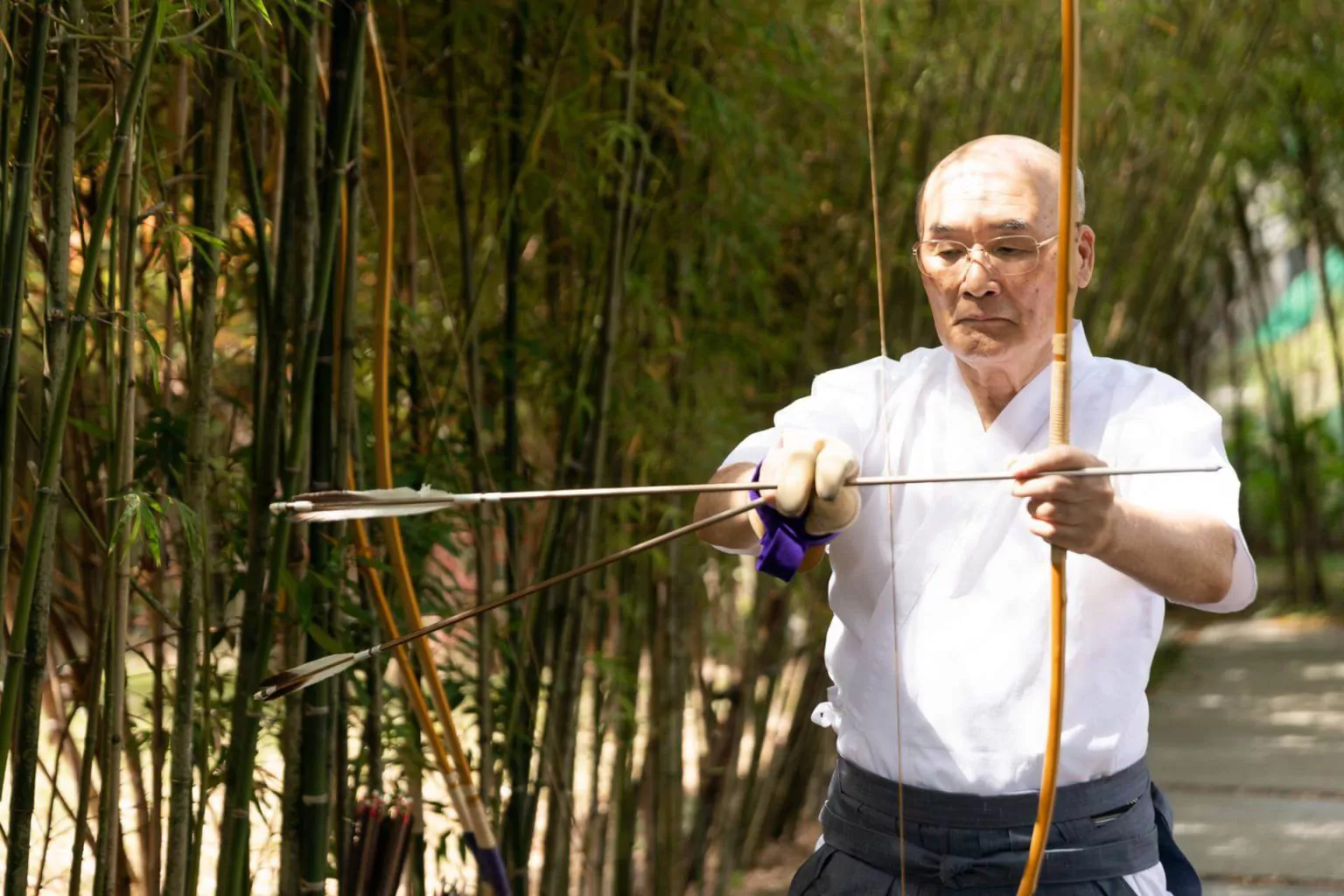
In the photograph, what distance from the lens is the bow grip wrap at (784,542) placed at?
1263 mm

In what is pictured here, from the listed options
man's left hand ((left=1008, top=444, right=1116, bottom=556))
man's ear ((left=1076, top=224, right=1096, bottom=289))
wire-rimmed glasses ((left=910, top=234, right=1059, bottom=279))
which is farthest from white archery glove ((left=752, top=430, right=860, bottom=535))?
man's ear ((left=1076, top=224, right=1096, bottom=289))

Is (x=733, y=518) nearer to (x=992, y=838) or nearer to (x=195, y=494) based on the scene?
(x=992, y=838)

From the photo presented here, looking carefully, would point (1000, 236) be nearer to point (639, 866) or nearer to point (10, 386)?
point (10, 386)

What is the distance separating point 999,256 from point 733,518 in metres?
0.34

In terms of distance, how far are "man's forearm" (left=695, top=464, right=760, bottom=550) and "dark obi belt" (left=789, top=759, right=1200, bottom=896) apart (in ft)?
0.80

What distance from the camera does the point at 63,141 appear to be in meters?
1.43

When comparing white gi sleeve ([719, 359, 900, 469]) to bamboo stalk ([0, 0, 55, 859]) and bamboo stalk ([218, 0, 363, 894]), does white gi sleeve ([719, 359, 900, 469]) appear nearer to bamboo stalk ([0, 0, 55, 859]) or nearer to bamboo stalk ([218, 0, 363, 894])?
bamboo stalk ([218, 0, 363, 894])

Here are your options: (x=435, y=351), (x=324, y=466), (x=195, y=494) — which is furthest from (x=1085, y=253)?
(x=435, y=351)

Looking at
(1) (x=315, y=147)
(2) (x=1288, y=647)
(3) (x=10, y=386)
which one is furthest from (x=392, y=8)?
(2) (x=1288, y=647)

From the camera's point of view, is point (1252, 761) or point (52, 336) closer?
point (52, 336)

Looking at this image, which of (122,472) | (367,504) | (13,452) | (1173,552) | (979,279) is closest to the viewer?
(367,504)

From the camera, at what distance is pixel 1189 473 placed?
1334mm

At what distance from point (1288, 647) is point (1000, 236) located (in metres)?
6.81

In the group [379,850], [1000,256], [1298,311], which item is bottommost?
[379,850]
